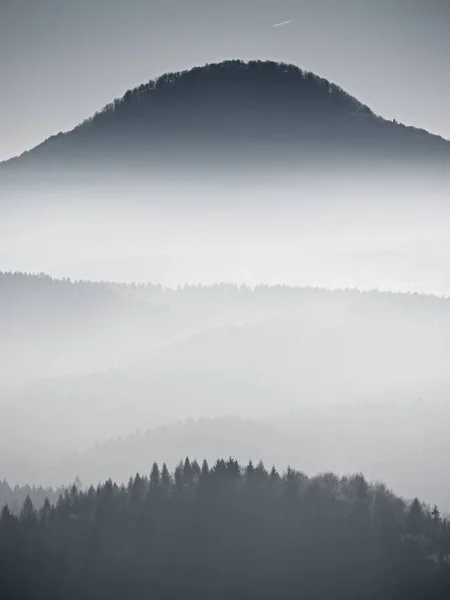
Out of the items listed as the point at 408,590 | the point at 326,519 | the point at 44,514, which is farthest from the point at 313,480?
the point at 44,514

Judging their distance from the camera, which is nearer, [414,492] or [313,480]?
[313,480]

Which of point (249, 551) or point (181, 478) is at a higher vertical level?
point (181, 478)

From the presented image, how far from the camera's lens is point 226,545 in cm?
10056

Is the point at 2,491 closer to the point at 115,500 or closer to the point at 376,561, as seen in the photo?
the point at 115,500

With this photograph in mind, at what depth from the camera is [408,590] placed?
93.2m

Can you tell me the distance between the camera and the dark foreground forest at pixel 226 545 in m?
94.2

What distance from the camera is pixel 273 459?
622 ft

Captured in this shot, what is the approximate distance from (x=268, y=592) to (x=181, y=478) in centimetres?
2313

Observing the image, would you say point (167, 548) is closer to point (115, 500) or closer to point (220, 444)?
point (115, 500)

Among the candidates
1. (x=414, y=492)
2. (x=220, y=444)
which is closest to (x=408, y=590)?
(x=414, y=492)

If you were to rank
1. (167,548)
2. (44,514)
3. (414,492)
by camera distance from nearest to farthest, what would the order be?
(167,548)
(44,514)
(414,492)

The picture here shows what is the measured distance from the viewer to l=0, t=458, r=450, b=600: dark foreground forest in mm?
94188

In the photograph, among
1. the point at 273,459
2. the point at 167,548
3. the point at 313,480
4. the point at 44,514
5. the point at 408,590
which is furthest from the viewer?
the point at 273,459

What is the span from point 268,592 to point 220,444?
340ft
